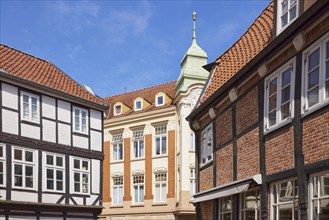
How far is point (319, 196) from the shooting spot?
28.1 ft

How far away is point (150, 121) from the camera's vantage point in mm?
33531

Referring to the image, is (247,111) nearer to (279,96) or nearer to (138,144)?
(279,96)

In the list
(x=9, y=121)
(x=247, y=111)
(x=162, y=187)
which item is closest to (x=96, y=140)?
(x=9, y=121)

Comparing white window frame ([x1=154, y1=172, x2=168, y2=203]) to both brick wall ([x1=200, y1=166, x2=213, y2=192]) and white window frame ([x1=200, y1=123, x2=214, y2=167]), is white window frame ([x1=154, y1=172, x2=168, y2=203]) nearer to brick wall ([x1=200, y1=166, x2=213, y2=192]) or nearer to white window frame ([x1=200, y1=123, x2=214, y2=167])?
white window frame ([x1=200, y1=123, x2=214, y2=167])

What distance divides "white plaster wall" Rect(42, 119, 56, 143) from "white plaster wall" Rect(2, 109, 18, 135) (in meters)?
1.60

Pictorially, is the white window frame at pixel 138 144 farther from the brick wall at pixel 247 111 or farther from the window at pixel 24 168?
the brick wall at pixel 247 111

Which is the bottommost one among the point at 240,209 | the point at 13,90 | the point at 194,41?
the point at 240,209

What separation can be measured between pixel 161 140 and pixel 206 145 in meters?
16.8

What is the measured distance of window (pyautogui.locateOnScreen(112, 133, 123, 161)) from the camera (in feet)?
116

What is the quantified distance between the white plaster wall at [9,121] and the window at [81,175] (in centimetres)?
380

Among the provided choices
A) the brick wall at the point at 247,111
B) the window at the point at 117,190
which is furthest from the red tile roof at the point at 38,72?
the brick wall at the point at 247,111

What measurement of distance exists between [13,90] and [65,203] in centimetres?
562

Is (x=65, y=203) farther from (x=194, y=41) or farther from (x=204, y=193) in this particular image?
(x=194, y=41)

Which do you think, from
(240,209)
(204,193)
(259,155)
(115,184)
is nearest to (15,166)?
(204,193)
